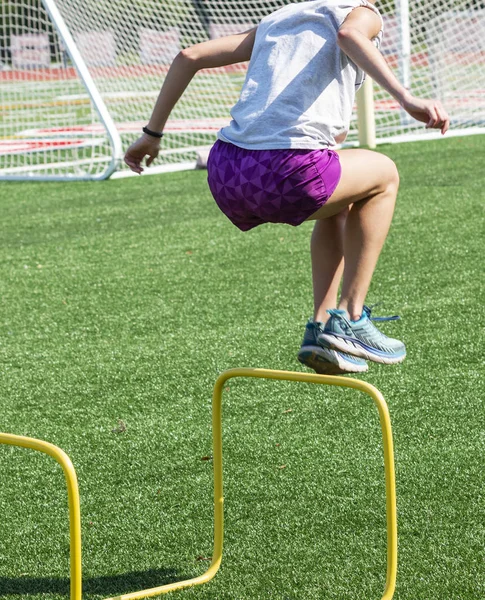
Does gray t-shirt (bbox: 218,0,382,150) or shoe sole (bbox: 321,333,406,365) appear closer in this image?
gray t-shirt (bbox: 218,0,382,150)

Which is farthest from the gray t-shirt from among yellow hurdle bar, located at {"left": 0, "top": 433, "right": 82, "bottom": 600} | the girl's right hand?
yellow hurdle bar, located at {"left": 0, "top": 433, "right": 82, "bottom": 600}

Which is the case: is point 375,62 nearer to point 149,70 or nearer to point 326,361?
point 326,361

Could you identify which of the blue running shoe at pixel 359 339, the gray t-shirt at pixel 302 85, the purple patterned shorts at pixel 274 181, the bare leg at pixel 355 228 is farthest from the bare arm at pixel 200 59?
the blue running shoe at pixel 359 339

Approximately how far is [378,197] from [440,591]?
3.75 feet

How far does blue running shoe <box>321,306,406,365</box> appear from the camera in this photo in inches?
117

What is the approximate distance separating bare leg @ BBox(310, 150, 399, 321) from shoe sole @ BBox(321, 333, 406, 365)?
0.36 ft

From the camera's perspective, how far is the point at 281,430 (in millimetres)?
4230

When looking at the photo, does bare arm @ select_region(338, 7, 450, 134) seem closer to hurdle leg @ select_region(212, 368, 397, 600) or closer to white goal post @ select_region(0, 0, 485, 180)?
hurdle leg @ select_region(212, 368, 397, 600)

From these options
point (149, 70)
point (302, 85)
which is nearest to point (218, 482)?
point (302, 85)

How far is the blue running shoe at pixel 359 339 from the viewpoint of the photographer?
9.71ft

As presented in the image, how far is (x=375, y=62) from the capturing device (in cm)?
253

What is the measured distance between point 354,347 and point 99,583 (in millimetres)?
1064

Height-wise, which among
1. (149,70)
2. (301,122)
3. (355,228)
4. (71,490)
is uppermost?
(301,122)

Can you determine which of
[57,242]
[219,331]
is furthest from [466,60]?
[219,331]
